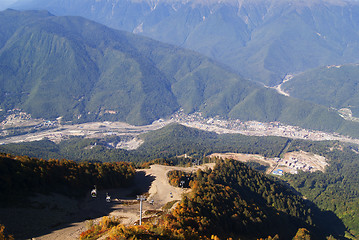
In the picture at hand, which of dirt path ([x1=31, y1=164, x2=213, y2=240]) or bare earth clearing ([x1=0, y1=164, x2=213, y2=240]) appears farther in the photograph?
dirt path ([x1=31, y1=164, x2=213, y2=240])

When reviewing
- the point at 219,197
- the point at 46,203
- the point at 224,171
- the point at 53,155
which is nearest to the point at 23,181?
the point at 46,203

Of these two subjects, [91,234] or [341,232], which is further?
[341,232]

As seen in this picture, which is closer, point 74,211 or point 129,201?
point 74,211

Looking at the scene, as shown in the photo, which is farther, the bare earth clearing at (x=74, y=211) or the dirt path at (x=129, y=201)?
the dirt path at (x=129, y=201)

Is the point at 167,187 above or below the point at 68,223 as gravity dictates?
below

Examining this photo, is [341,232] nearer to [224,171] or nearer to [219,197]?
[224,171]

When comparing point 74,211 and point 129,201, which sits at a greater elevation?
point 74,211

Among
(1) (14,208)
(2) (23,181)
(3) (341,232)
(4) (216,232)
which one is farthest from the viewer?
(3) (341,232)

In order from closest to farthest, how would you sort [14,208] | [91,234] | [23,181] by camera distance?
[91,234], [14,208], [23,181]
